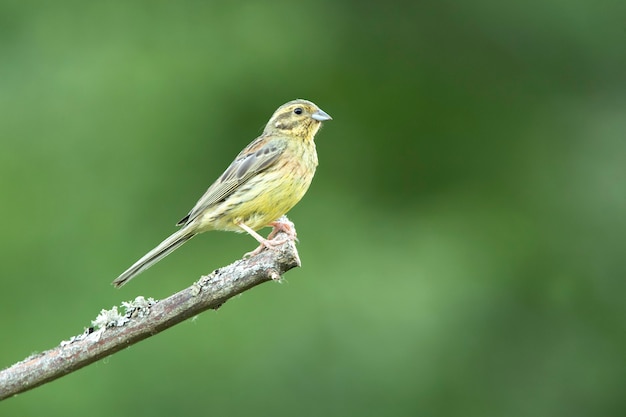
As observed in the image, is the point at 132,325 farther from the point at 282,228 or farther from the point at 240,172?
the point at 240,172

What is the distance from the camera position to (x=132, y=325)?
5168mm

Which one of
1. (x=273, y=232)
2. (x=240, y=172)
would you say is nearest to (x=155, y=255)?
(x=273, y=232)

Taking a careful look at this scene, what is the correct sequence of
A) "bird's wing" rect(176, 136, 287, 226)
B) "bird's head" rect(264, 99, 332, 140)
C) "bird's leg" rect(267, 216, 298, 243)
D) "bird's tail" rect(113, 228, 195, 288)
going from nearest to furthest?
"bird's tail" rect(113, 228, 195, 288) → "bird's leg" rect(267, 216, 298, 243) → "bird's wing" rect(176, 136, 287, 226) → "bird's head" rect(264, 99, 332, 140)

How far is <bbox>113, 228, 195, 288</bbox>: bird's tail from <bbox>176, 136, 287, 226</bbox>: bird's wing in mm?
149

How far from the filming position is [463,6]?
11.1 m

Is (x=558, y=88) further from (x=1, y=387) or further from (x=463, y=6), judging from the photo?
(x=1, y=387)

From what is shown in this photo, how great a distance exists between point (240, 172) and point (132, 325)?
2122 millimetres

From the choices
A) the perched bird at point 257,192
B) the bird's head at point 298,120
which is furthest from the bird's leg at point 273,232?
the bird's head at point 298,120

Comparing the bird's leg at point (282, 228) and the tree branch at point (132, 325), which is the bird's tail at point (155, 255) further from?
the tree branch at point (132, 325)

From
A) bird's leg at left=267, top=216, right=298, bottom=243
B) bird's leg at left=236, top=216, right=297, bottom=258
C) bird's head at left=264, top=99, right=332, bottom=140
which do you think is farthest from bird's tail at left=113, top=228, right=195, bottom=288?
bird's head at left=264, top=99, right=332, bottom=140

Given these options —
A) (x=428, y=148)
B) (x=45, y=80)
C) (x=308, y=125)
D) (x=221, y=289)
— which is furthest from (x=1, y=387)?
(x=428, y=148)

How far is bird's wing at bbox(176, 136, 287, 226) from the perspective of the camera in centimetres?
697

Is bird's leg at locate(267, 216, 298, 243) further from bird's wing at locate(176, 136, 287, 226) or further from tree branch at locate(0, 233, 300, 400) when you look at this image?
tree branch at locate(0, 233, 300, 400)

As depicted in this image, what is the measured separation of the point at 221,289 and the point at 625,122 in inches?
273
